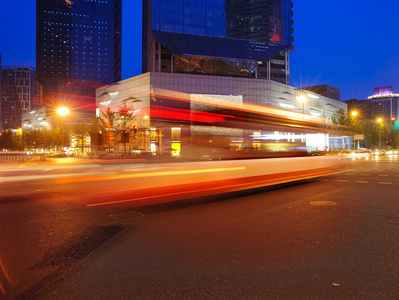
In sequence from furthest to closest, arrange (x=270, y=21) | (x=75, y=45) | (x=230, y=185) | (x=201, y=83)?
1. (x=75, y=45)
2. (x=270, y=21)
3. (x=201, y=83)
4. (x=230, y=185)

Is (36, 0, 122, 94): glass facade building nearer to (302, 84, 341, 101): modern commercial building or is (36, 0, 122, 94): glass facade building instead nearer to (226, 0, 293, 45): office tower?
(226, 0, 293, 45): office tower

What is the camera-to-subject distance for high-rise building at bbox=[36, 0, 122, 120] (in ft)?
607

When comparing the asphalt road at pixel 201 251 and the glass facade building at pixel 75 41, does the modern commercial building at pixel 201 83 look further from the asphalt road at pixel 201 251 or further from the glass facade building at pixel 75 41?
the glass facade building at pixel 75 41

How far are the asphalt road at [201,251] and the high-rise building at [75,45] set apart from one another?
626 ft

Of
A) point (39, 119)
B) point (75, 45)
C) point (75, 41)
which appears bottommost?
point (39, 119)

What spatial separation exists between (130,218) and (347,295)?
196 inches

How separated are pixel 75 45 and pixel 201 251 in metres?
213

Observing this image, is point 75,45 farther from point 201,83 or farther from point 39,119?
point 201,83

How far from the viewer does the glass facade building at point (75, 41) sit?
185 metres

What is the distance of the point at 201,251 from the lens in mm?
4898

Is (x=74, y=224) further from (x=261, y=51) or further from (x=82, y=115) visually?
(x=82, y=115)

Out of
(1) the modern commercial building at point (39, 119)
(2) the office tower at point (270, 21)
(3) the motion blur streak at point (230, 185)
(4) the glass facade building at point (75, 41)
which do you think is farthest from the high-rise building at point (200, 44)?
(4) the glass facade building at point (75, 41)

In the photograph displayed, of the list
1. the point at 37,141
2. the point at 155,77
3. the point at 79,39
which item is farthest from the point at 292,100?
the point at 79,39

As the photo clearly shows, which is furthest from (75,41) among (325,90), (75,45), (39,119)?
(325,90)
